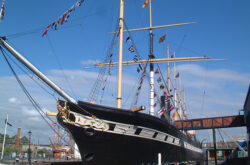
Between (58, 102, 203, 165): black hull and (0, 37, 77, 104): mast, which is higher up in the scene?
(0, 37, 77, 104): mast

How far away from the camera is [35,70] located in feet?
32.5

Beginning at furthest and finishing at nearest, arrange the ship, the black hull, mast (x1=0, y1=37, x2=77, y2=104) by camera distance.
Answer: the black hull
the ship
mast (x1=0, y1=37, x2=77, y2=104)

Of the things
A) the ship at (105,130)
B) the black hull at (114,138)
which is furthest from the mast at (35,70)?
the black hull at (114,138)

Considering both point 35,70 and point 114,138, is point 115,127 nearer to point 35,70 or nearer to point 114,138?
point 114,138

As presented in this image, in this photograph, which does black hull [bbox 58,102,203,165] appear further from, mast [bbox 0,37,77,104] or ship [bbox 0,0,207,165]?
mast [bbox 0,37,77,104]

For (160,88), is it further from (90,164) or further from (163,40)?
(90,164)

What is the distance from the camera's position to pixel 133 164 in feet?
39.5

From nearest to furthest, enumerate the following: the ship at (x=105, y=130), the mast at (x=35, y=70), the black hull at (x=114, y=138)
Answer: the mast at (x=35, y=70), the ship at (x=105, y=130), the black hull at (x=114, y=138)

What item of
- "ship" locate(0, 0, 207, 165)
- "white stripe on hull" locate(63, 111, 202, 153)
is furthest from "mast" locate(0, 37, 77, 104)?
"white stripe on hull" locate(63, 111, 202, 153)

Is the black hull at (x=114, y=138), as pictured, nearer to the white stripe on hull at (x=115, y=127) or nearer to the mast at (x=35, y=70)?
the white stripe on hull at (x=115, y=127)

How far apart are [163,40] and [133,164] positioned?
38.7ft

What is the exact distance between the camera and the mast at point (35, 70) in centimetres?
945

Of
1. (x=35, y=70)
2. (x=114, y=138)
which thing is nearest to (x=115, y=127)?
(x=114, y=138)

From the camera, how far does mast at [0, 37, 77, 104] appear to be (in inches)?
372
